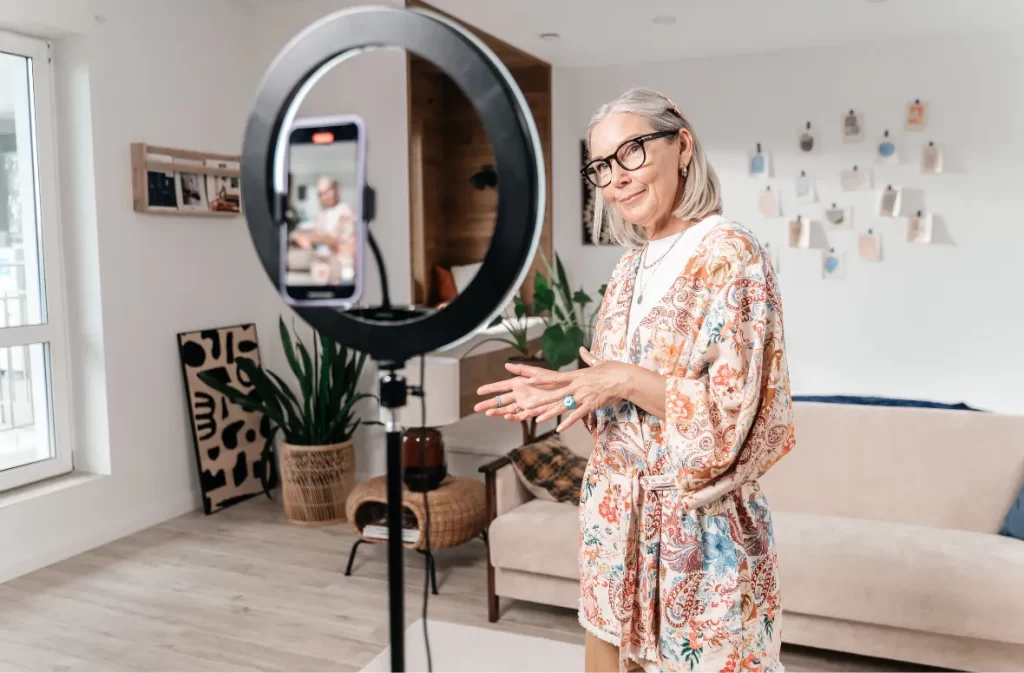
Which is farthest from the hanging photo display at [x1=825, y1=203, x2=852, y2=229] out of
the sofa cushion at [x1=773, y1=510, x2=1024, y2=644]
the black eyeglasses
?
the black eyeglasses

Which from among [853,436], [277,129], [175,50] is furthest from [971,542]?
[175,50]

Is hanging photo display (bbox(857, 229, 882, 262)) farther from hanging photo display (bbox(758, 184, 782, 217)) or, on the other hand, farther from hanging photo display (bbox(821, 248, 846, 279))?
hanging photo display (bbox(758, 184, 782, 217))

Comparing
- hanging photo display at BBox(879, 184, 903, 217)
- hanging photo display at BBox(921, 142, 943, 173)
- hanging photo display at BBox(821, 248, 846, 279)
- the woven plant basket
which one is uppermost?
hanging photo display at BBox(921, 142, 943, 173)

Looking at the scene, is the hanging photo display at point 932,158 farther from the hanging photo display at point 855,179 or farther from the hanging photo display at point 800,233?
the hanging photo display at point 800,233

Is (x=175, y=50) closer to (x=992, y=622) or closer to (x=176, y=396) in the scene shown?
(x=176, y=396)

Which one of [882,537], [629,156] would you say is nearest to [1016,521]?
[882,537]

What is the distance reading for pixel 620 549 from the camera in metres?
1.08

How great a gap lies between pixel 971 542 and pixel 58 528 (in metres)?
3.19

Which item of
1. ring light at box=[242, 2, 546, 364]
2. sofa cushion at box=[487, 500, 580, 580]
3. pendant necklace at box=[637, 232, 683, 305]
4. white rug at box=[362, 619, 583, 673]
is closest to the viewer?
ring light at box=[242, 2, 546, 364]

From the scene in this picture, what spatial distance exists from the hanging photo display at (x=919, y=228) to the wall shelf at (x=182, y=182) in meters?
3.72

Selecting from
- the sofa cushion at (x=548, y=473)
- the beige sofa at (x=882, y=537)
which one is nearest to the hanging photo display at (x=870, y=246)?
the beige sofa at (x=882, y=537)

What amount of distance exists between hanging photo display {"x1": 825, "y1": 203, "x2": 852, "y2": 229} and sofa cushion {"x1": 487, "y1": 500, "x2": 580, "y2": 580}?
313cm

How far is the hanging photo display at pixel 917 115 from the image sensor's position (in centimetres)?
471

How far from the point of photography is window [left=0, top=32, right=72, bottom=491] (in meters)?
3.16
